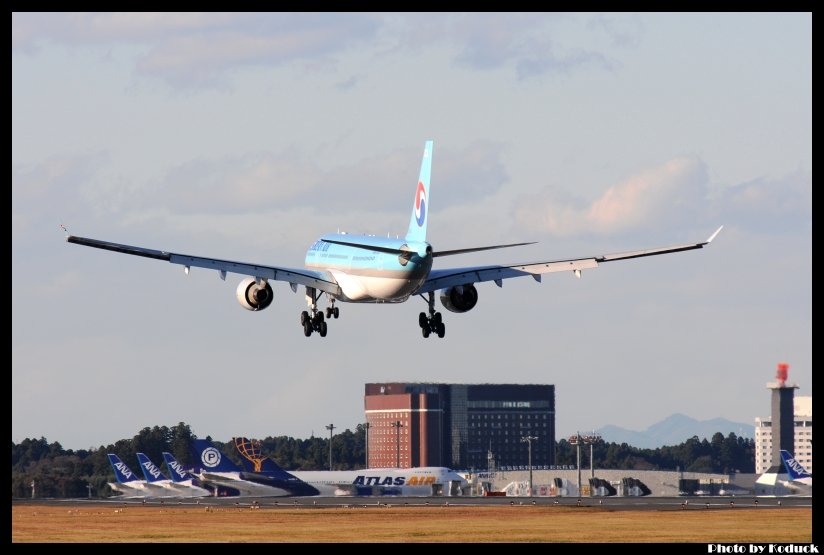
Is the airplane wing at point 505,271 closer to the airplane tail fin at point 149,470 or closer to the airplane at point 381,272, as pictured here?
the airplane at point 381,272

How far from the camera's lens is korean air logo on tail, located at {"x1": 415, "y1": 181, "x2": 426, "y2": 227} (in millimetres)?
108500

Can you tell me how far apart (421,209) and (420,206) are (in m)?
0.29

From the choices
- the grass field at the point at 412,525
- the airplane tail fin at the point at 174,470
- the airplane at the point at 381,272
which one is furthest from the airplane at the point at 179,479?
the airplane at the point at 381,272

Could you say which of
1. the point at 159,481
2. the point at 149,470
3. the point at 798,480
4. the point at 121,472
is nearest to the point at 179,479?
the point at 159,481

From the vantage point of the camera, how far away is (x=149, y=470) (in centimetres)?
19400

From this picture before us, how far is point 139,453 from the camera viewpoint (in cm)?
19488

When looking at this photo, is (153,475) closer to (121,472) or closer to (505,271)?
(121,472)

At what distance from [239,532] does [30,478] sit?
92772 millimetres

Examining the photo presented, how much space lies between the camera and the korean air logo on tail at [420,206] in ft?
356

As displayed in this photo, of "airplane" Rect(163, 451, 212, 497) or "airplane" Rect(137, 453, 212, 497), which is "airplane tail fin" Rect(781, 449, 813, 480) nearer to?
"airplane" Rect(163, 451, 212, 497)

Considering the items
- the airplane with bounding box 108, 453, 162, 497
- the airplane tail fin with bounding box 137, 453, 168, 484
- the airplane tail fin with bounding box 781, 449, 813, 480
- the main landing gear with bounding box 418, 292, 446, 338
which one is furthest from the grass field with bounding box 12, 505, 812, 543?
the airplane tail fin with bounding box 781, 449, 813, 480

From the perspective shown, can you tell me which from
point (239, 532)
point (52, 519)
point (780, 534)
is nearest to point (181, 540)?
point (239, 532)
